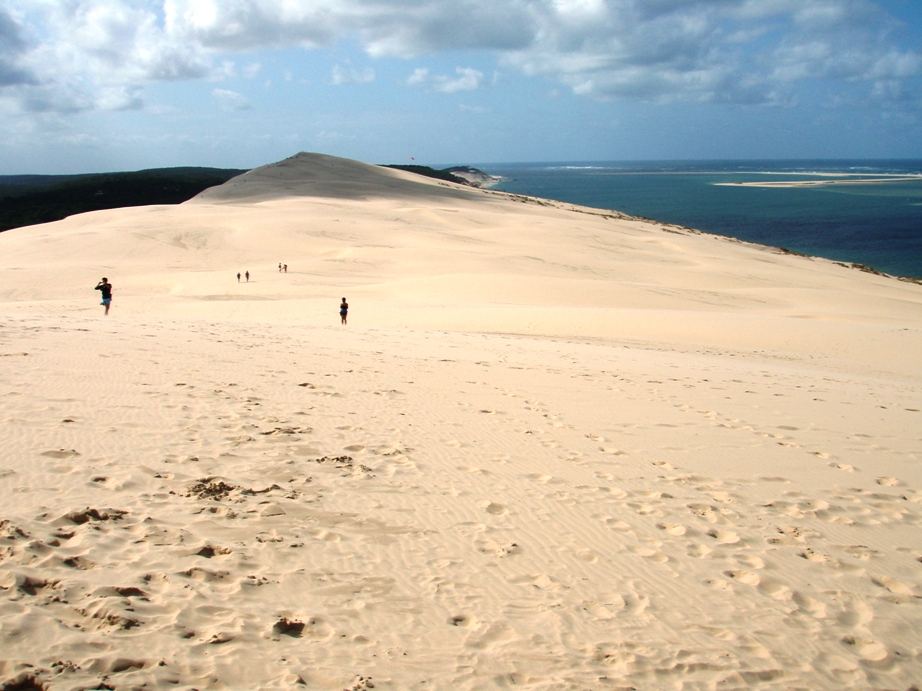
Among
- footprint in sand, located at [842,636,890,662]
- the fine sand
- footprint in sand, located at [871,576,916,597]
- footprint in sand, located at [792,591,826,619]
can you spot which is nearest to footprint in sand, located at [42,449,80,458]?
the fine sand

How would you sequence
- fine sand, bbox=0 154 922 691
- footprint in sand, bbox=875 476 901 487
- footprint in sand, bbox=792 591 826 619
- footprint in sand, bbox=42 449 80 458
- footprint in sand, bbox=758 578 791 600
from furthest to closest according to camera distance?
footprint in sand, bbox=875 476 901 487 < footprint in sand, bbox=42 449 80 458 < footprint in sand, bbox=758 578 791 600 < footprint in sand, bbox=792 591 826 619 < fine sand, bbox=0 154 922 691

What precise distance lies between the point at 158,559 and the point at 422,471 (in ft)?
7.77

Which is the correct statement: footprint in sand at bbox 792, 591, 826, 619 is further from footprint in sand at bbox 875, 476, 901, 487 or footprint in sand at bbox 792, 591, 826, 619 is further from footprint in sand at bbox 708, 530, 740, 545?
footprint in sand at bbox 875, 476, 901, 487

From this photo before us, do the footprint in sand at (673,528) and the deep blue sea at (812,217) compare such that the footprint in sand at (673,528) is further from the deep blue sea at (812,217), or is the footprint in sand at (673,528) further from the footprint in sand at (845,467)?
the deep blue sea at (812,217)

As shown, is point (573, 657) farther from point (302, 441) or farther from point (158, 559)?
point (302, 441)

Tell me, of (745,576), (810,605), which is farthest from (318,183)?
(810,605)

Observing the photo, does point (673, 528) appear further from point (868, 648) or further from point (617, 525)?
point (868, 648)

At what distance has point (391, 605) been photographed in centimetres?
396

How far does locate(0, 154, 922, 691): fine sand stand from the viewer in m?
3.55

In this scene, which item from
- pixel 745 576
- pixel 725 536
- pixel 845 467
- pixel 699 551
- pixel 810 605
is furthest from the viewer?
pixel 845 467

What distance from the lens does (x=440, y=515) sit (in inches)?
202

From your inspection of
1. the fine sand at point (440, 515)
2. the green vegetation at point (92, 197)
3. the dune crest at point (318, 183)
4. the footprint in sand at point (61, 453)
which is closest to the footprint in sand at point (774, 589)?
the fine sand at point (440, 515)

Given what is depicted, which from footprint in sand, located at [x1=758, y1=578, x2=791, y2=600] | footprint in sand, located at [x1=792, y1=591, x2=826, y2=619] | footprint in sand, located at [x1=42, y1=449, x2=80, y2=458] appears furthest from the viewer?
footprint in sand, located at [x1=42, y1=449, x2=80, y2=458]

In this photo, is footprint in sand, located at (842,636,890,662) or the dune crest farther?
the dune crest
